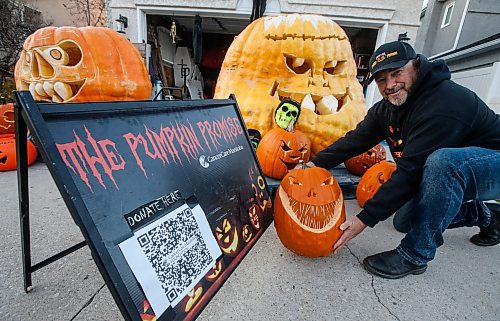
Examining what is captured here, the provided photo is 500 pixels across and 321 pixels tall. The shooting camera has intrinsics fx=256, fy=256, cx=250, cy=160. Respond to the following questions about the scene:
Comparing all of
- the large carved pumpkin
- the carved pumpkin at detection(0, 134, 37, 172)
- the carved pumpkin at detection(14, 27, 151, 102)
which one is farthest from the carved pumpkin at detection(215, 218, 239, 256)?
the carved pumpkin at detection(0, 134, 37, 172)

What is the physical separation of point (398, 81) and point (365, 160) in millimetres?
949

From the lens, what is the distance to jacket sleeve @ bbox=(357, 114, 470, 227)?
1121mm

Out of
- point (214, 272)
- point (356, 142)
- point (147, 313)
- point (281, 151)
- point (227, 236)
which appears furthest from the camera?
point (281, 151)

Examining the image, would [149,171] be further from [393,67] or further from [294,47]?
[294,47]

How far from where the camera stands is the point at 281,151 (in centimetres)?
185

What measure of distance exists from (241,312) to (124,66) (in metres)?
2.39

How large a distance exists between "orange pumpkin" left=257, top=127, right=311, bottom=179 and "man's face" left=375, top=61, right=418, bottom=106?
0.73 meters

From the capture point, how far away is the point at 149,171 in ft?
2.60

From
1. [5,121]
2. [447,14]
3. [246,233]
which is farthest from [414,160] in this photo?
[447,14]

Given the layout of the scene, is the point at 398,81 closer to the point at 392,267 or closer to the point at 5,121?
the point at 392,267

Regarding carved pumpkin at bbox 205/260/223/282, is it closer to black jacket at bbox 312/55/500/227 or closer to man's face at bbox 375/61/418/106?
black jacket at bbox 312/55/500/227

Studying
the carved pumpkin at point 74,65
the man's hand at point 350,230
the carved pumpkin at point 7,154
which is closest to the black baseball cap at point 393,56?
the man's hand at point 350,230

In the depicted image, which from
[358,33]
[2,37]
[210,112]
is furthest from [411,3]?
[2,37]

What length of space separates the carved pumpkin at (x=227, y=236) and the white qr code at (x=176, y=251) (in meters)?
0.09
